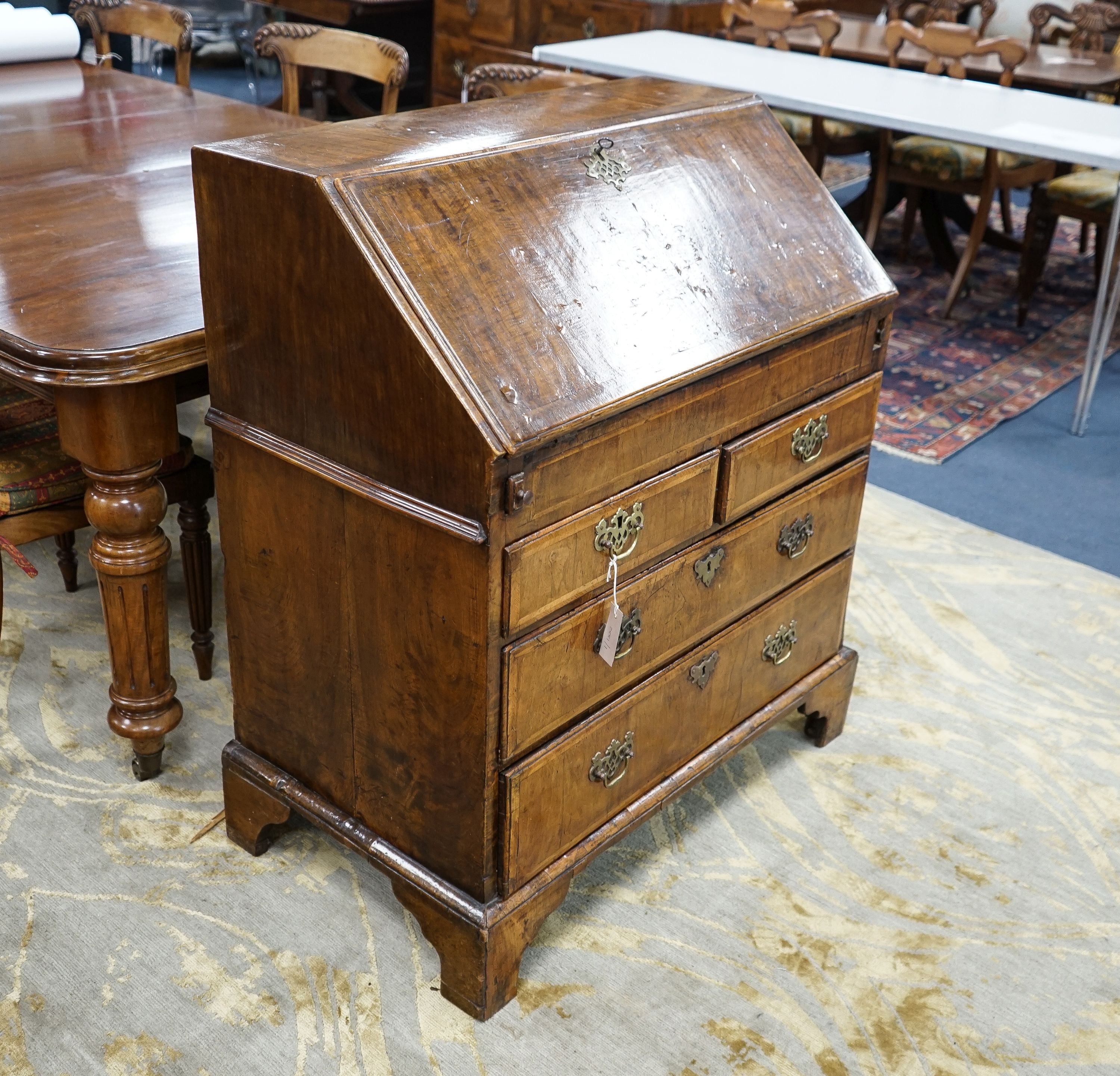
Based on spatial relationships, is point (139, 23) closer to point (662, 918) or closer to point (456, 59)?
point (456, 59)

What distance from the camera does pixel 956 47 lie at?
4824 mm

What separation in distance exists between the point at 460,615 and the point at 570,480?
216mm

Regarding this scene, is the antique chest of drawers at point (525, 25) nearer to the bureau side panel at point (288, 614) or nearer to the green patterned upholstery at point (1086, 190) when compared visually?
the green patterned upholstery at point (1086, 190)

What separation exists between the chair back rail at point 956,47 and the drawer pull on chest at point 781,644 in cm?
332

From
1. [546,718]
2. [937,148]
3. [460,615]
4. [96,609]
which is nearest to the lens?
[460,615]

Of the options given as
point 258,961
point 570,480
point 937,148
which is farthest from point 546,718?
point 937,148

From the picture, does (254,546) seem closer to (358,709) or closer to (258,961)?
(358,709)

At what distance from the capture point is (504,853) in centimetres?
171

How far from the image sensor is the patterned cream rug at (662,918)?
176cm

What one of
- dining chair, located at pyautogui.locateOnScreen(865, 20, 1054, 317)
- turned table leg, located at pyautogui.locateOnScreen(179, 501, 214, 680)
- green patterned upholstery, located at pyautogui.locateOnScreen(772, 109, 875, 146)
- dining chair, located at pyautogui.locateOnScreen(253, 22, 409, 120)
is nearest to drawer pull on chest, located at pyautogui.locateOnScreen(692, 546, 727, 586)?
turned table leg, located at pyautogui.locateOnScreen(179, 501, 214, 680)

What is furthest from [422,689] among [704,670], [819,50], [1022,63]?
[1022,63]

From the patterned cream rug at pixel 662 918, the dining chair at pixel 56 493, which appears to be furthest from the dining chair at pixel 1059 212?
the dining chair at pixel 56 493

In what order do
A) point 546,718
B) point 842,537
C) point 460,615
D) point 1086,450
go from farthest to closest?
1. point 1086,450
2. point 842,537
3. point 546,718
4. point 460,615

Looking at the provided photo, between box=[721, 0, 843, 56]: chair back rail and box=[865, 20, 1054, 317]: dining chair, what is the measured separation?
277 mm
